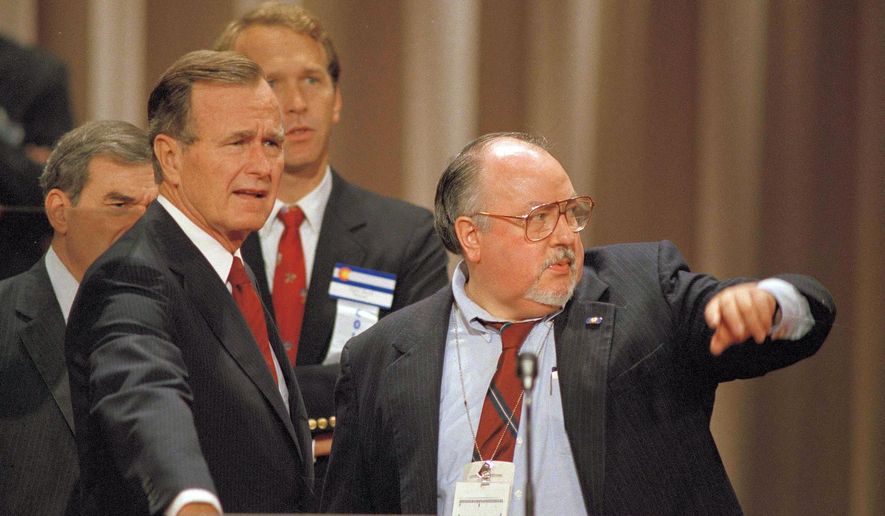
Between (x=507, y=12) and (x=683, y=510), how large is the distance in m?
2.45

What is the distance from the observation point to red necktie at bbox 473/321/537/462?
2.54 metres

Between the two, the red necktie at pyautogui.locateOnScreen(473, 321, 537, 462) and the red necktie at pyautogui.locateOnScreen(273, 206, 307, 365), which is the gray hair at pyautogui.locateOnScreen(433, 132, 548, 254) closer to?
the red necktie at pyautogui.locateOnScreen(473, 321, 537, 462)

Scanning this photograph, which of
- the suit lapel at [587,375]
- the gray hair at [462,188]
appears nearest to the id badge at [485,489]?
the suit lapel at [587,375]

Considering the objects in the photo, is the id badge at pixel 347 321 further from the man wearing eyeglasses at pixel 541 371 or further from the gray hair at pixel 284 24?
the gray hair at pixel 284 24

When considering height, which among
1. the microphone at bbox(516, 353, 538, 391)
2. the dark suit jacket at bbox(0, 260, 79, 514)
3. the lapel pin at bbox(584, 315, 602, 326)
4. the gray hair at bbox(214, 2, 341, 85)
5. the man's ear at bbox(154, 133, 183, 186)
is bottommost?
the dark suit jacket at bbox(0, 260, 79, 514)

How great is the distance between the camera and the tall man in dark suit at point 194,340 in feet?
6.52

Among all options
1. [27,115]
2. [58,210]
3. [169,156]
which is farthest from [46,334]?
[27,115]

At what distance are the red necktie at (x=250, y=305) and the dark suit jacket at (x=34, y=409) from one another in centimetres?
53

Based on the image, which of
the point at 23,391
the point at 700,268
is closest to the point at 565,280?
the point at 23,391

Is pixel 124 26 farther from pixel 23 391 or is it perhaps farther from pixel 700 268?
pixel 700 268

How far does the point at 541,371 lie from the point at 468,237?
40cm

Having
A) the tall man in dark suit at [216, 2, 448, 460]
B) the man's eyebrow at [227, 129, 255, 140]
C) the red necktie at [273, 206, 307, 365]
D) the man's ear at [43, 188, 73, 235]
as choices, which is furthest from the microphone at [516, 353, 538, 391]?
the man's ear at [43, 188, 73, 235]

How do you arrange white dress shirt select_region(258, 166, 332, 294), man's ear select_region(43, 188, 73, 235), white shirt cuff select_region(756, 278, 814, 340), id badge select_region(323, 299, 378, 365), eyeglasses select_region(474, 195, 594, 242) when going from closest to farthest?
white shirt cuff select_region(756, 278, 814, 340)
eyeglasses select_region(474, 195, 594, 242)
man's ear select_region(43, 188, 73, 235)
id badge select_region(323, 299, 378, 365)
white dress shirt select_region(258, 166, 332, 294)

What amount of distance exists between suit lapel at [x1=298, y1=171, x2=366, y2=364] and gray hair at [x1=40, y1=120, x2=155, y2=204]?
60cm
